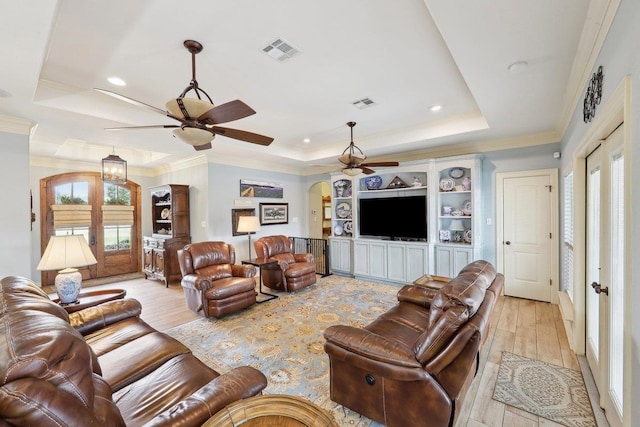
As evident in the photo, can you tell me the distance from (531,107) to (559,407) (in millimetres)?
3046

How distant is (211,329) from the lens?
11.6ft

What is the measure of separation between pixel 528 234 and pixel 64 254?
607cm

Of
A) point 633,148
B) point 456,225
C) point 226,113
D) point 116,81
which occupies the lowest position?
point 456,225

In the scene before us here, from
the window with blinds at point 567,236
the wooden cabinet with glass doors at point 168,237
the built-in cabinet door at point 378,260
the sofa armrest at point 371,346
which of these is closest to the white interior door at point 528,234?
the window with blinds at point 567,236

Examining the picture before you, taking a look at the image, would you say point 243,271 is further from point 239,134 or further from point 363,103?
point 363,103

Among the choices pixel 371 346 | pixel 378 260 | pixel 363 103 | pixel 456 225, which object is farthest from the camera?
pixel 378 260

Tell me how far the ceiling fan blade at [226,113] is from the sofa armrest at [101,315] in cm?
182

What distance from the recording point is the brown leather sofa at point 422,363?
159 cm

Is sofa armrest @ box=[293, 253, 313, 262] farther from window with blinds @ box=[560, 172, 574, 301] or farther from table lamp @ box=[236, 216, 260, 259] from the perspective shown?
window with blinds @ box=[560, 172, 574, 301]

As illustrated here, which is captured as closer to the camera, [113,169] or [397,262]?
[113,169]

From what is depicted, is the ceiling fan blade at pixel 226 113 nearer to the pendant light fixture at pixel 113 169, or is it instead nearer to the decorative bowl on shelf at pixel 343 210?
the pendant light fixture at pixel 113 169

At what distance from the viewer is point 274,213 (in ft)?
22.6

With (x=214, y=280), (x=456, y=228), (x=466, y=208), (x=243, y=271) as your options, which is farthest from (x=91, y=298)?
(x=466, y=208)

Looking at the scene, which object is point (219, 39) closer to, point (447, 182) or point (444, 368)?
point (444, 368)
